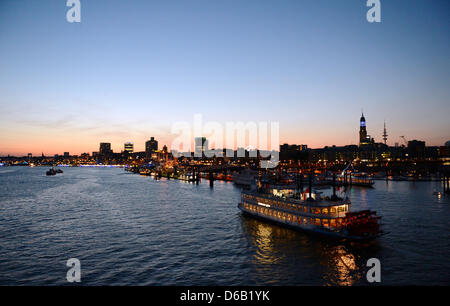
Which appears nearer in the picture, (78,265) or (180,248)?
(78,265)

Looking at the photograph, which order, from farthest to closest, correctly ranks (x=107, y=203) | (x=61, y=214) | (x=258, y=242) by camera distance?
(x=107, y=203) → (x=61, y=214) → (x=258, y=242)

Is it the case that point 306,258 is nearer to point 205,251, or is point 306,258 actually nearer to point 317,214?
point 317,214

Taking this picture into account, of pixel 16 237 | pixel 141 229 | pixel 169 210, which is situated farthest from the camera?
pixel 169 210

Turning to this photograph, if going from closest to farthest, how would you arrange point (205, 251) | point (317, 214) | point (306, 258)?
point (306, 258), point (205, 251), point (317, 214)

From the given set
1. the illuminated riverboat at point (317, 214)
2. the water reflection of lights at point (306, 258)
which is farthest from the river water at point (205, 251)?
the illuminated riverboat at point (317, 214)

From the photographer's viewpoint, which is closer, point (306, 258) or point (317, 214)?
point (306, 258)

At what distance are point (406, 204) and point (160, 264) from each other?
6122 centimetres

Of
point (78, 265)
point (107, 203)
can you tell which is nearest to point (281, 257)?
point (78, 265)

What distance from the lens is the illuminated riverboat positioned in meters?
39.1

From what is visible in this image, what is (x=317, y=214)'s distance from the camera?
42000 mm

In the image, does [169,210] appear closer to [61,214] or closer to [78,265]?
[61,214]

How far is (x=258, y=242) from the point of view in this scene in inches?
1564

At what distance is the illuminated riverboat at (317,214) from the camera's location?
39.1 metres

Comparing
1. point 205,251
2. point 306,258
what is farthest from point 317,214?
point 205,251
